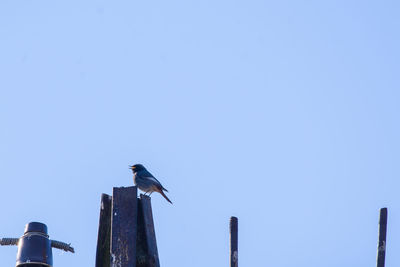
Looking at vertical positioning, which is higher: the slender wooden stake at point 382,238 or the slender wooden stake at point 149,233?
the slender wooden stake at point 382,238

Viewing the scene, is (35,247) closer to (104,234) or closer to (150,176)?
(104,234)

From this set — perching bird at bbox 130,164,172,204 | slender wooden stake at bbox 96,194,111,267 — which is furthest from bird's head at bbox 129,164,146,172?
slender wooden stake at bbox 96,194,111,267

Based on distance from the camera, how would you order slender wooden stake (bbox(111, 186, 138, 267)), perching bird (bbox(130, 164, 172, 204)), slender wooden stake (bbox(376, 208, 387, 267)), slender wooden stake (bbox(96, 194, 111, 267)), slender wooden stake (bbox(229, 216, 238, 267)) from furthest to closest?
perching bird (bbox(130, 164, 172, 204)) < slender wooden stake (bbox(376, 208, 387, 267)) < slender wooden stake (bbox(229, 216, 238, 267)) < slender wooden stake (bbox(96, 194, 111, 267)) < slender wooden stake (bbox(111, 186, 138, 267))

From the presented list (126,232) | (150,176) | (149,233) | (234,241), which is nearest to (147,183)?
(150,176)

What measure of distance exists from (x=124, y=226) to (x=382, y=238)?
4.34 metres

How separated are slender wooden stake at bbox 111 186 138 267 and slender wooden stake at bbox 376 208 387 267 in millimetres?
4148

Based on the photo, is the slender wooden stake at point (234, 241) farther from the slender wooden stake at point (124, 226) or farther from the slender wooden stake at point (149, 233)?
the slender wooden stake at point (124, 226)

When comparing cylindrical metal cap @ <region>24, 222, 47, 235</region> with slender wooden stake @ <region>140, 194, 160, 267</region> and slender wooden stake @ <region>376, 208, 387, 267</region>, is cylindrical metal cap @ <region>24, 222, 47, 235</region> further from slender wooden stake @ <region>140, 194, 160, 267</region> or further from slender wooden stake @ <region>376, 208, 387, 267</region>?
slender wooden stake @ <region>376, 208, 387, 267</region>

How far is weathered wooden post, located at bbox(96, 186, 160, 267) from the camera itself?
188 inches

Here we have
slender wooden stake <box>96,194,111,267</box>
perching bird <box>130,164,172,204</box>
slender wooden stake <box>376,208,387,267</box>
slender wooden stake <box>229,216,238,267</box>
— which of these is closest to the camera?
slender wooden stake <box>96,194,111,267</box>

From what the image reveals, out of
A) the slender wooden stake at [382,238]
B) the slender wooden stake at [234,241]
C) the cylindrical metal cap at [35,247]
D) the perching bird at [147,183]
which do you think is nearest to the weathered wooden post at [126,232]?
the cylindrical metal cap at [35,247]

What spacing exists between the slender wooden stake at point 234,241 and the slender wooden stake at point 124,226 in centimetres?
304

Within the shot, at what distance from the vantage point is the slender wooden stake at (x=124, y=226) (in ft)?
15.6

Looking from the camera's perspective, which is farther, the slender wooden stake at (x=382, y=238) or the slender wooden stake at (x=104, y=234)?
the slender wooden stake at (x=382, y=238)
